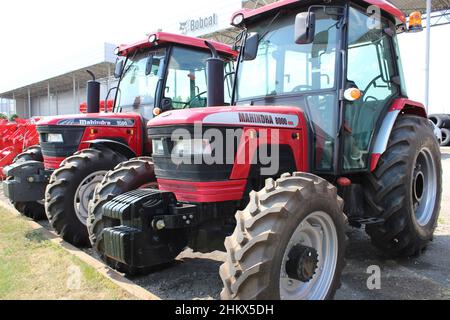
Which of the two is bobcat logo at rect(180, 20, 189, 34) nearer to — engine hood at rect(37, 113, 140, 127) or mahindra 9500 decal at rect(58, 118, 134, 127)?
engine hood at rect(37, 113, 140, 127)

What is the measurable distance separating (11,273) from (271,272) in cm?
281

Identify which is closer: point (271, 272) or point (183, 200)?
point (271, 272)

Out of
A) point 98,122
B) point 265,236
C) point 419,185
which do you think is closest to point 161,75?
point 98,122

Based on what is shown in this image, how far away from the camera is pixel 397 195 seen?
4.00m

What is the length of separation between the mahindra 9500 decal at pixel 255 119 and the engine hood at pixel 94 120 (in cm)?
298

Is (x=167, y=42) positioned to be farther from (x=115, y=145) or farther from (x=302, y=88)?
(x=302, y=88)

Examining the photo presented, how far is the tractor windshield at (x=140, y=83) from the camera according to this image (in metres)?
5.92

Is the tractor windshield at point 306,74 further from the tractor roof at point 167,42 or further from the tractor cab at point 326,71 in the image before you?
the tractor roof at point 167,42

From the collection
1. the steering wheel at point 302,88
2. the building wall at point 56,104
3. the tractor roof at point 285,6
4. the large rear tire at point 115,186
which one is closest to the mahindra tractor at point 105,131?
the large rear tire at point 115,186

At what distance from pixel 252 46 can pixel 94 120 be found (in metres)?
2.70

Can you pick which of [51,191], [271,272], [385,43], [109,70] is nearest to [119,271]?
[51,191]

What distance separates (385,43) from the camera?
176 inches
